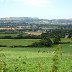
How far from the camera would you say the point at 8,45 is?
187ft

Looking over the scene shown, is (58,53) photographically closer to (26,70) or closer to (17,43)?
(26,70)

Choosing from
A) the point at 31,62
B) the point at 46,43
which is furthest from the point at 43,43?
the point at 31,62

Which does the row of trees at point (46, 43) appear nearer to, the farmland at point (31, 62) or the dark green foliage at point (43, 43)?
the dark green foliage at point (43, 43)

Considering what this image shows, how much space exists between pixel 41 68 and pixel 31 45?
52.8m

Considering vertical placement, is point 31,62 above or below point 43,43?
above

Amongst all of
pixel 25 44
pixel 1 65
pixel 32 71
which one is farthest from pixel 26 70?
pixel 25 44

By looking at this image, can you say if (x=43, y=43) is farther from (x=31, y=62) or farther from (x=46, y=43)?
(x=31, y=62)

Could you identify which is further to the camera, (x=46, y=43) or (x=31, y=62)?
(x=46, y=43)

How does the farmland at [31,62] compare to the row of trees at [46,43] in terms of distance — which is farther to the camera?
the row of trees at [46,43]

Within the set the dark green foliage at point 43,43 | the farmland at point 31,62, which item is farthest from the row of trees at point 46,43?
the farmland at point 31,62

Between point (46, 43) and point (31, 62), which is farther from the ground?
point (31, 62)

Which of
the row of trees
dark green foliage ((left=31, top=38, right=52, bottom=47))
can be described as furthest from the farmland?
dark green foliage ((left=31, top=38, right=52, bottom=47))

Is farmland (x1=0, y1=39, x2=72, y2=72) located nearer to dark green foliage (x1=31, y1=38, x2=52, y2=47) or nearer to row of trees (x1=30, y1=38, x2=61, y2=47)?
row of trees (x1=30, y1=38, x2=61, y2=47)

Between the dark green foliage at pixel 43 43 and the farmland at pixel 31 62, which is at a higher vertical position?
the farmland at pixel 31 62
